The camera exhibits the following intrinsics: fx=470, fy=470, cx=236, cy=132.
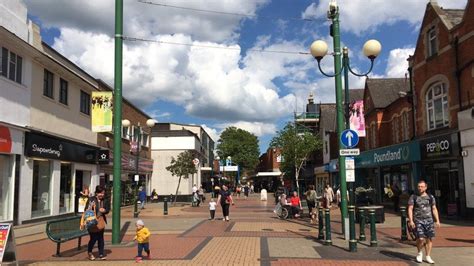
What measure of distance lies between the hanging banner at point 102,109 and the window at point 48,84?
166 inches

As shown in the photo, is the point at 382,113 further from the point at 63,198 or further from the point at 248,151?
the point at 248,151

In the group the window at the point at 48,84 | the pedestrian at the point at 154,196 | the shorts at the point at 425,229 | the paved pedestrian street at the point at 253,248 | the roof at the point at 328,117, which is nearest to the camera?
the shorts at the point at 425,229

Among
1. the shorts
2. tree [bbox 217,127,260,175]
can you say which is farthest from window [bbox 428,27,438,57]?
tree [bbox 217,127,260,175]

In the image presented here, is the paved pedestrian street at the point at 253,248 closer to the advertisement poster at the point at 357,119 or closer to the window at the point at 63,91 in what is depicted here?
the advertisement poster at the point at 357,119

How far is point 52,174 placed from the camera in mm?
21500

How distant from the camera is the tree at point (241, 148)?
96.0m

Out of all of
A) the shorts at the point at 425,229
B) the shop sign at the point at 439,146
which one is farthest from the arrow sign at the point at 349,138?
the shop sign at the point at 439,146

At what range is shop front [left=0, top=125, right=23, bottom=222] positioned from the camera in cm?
1736

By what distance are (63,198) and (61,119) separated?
395cm

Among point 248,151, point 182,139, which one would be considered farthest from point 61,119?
point 248,151

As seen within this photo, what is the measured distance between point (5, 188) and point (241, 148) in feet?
260

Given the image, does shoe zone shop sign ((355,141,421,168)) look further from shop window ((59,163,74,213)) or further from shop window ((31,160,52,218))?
shop window ((31,160,52,218))

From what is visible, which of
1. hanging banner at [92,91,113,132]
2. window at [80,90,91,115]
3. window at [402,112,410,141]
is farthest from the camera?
window at [402,112,410,141]

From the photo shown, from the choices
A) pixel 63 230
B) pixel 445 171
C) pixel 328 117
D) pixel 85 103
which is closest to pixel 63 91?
pixel 85 103
